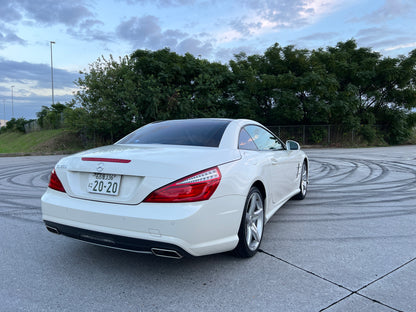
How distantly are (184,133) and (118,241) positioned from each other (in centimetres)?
154

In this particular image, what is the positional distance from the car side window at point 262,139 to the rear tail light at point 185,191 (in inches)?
59.6

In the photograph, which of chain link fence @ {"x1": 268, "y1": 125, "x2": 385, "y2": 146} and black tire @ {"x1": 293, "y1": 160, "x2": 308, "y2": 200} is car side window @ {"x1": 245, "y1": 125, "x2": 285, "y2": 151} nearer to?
black tire @ {"x1": 293, "y1": 160, "x2": 308, "y2": 200}

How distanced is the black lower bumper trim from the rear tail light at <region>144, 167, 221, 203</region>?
0.33 m

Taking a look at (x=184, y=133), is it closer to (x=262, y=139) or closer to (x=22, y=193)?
(x=262, y=139)

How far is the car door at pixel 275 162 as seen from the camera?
394 cm

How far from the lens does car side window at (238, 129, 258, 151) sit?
11.8 ft

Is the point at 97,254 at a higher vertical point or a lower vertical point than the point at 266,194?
lower

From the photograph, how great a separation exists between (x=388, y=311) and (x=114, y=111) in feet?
69.5

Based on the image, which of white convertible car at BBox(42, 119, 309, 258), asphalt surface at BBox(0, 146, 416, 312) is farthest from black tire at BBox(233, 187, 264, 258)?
asphalt surface at BBox(0, 146, 416, 312)

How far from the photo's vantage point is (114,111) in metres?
21.7

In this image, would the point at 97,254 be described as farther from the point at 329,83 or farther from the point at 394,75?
the point at 394,75

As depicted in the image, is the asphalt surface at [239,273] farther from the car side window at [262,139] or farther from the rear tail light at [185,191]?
the car side window at [262,139]

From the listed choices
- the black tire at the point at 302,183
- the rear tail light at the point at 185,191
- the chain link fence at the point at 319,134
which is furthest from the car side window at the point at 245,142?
the chain link fence at the point at 319,134

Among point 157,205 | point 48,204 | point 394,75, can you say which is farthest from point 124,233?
point 394,75
